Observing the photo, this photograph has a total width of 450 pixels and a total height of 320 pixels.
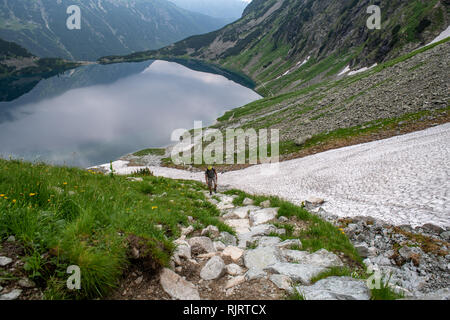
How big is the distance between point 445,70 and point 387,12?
82.4 meters

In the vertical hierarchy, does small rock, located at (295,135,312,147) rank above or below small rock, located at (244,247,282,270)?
above

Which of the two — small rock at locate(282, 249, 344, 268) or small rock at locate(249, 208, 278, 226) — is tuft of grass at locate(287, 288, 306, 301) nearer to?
small rock at locate(282, 249, 344, 268)

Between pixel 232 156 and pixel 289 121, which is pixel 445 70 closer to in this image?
pixel 289 121

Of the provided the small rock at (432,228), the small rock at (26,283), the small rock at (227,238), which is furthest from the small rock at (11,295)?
the small rock at (432,228)

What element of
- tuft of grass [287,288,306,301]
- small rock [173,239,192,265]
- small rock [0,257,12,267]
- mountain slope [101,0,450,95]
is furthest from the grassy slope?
mountain slope [101,0,450,95]

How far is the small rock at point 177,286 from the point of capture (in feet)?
12.3

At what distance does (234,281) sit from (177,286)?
3.36 ft

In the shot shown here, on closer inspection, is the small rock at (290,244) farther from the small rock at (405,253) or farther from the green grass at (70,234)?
the small rock at (405,253)

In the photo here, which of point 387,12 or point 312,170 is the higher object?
point 387,12

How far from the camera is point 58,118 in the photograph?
89.1m

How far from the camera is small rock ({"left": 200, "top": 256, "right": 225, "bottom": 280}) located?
441cm

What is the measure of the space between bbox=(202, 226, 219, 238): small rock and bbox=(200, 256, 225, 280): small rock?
1975 mm

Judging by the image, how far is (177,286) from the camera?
388cm
